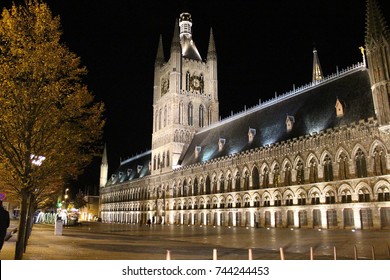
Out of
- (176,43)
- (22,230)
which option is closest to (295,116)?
(176,43)

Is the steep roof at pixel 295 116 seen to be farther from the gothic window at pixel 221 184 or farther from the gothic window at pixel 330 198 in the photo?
the gothic window at pixel 330 198

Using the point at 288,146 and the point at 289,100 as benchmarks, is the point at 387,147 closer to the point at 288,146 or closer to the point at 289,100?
the point at 288,146

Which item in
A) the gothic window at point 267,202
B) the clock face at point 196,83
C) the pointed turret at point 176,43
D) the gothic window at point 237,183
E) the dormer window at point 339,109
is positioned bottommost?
the gothic window at point 267,202

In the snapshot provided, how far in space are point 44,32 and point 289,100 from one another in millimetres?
41718

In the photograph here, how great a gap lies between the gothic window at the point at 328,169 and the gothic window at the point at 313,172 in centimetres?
126

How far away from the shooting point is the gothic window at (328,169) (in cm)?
4000

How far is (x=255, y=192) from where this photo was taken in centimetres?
5000

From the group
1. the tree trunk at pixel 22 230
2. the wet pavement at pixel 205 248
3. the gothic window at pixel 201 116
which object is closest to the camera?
the tree trunk at pixel 22 230

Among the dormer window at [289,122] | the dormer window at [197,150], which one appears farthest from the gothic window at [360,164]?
the dormer window at [197,150]

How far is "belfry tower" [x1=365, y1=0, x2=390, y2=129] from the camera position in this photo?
114 ft

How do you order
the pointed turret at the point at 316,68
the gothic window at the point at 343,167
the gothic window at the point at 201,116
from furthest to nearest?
the gothic window at the point at 201,116 < the pointed turret at the point at 316,68 < the gothic window at the point at 343,167

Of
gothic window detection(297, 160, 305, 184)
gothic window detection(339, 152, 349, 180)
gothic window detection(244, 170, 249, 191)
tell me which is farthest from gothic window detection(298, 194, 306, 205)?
gothic window detection(244, 170, 249, 191)

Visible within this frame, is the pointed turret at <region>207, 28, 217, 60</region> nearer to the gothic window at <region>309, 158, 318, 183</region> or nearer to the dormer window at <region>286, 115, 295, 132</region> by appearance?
the dormer window at <region>286, 115, 295, 132</region>
